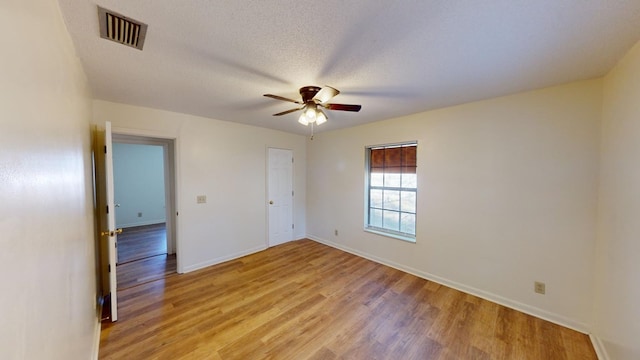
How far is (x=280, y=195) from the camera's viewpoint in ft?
15.1

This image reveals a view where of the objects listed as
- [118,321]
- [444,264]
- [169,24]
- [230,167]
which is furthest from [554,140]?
[118,321]

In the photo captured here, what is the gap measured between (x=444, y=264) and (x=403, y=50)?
2.70 meters

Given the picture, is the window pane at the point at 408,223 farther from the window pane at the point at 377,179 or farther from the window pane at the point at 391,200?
the window pane at the point at 377,179

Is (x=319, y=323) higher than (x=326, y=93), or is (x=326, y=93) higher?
(x=326, y=93)

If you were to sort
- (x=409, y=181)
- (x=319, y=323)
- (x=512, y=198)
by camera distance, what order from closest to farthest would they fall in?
1. (x=319, y=323)
2. (x=512, y=198)
3. (x=409, y=181)

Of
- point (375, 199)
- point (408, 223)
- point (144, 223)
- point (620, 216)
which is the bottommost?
point (144, 223)

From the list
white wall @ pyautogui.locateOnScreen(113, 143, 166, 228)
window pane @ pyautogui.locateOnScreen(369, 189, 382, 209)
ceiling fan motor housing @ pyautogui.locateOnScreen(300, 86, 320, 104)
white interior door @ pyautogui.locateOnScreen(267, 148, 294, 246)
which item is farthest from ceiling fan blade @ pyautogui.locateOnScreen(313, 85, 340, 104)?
white wall @ pyautogui.locateOnScreen(113, 143, 166, 228)

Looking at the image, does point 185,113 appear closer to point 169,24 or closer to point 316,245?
point 169,24

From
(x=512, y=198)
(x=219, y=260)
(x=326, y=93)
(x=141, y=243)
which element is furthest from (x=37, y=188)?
(x=141, y=243)

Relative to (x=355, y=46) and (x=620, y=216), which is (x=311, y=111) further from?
(x=620, y=216)

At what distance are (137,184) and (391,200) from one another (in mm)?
6569

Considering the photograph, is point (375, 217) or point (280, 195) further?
point (280, 195)

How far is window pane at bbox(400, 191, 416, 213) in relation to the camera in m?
3.44

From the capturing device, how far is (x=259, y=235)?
4215 mm
